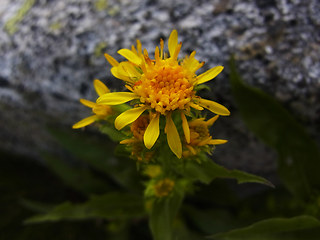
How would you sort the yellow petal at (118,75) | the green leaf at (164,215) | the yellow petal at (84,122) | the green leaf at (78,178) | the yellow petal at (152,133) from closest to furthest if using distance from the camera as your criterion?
1. the yellow petal at (152,133)
2. the yellow petal at (118,75)
3. the yellow petal at (84,122)
4. the green leaf at (164,215)
5. the green leaf at (78,178)

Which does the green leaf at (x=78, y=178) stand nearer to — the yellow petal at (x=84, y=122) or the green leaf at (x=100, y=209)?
the green leaf at (x=100, y=209)

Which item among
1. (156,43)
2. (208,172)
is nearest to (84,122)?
(208,172)

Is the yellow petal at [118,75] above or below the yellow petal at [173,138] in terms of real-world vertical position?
above

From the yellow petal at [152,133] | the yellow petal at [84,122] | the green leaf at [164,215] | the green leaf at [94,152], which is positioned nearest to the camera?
the yellow petal at [152,133]

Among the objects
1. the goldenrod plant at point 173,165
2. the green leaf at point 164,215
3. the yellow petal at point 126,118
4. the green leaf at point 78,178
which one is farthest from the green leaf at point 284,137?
the green leaf at point 78,178

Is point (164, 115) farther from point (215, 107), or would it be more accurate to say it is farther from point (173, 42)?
point (173, 42)

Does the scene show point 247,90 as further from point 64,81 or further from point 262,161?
point 64,81

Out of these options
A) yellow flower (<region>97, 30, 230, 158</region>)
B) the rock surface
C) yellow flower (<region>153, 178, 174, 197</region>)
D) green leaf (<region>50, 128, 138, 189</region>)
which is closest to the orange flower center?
yellow flower (<region>97, 30, 230, 158</region>)
